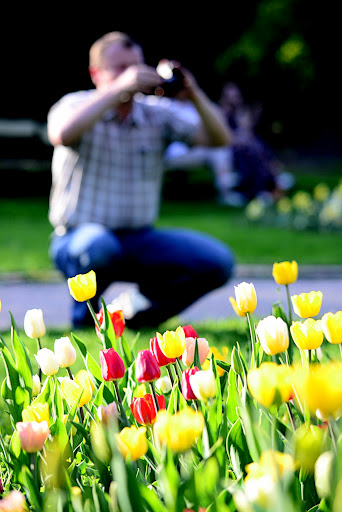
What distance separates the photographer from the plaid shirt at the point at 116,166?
3.81 meters

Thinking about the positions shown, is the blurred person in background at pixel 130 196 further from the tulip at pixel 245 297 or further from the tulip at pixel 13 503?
the tulip at pixel 13 503

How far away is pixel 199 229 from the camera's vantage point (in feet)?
30.3

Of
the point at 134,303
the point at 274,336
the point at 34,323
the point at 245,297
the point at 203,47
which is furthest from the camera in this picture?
the point at 203,47

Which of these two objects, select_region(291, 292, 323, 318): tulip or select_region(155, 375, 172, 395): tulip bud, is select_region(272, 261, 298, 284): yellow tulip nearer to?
select_region(291, 292, 323, 318): tulip

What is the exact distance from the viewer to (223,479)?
1191mm

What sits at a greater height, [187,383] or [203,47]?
[203,47]

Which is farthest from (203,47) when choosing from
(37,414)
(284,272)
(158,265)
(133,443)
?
(133,443)

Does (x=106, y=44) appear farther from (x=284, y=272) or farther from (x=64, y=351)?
(x=64, y=351)

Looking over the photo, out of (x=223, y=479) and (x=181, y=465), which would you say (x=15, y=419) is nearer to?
(x=181, y=465)

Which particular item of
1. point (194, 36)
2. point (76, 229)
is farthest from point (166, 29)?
point (76, 229)

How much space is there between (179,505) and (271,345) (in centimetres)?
36

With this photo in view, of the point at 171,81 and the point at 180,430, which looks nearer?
the point at 180,430

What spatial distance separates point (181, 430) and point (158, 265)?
2832 mm

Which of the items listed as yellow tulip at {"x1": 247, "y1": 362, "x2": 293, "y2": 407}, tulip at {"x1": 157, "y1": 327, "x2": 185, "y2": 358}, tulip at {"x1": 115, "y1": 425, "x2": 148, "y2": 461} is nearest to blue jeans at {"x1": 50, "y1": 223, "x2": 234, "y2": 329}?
tulip at {"x1": 157, "y1": 327, "x2": 185, "y2": 358}
